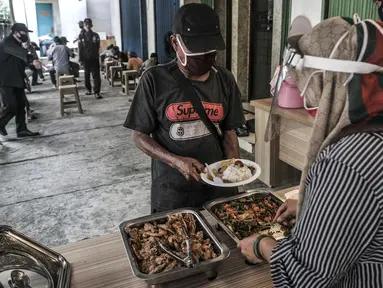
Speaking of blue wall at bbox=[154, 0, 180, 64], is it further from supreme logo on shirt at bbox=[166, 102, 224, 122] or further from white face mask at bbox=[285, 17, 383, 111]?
white face mask at bbox=[285, 17, 383, 111]

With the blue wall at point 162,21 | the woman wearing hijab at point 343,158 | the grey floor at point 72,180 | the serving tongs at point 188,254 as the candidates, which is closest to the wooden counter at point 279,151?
the grey floor at point 72,180

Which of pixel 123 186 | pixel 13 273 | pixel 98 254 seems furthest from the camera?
pixel 123 186

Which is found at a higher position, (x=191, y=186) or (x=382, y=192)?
(x=382, y=192)

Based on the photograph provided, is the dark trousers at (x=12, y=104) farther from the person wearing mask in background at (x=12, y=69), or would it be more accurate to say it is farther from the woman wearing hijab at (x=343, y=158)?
the woman wearing hijab at (x=343, y=158)

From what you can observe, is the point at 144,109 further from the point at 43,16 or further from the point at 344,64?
the point at 43,16

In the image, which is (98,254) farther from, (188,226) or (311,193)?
(311,193)

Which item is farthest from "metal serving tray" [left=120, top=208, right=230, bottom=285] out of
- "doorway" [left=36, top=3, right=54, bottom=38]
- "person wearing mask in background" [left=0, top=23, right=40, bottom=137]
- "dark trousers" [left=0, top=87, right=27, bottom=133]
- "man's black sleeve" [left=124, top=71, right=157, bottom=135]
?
"doorway" [left=36, top=3, right=54, bottom=38]

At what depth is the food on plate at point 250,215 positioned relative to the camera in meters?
1.55

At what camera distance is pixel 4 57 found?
577 cm

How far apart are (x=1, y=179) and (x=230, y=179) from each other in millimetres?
3943

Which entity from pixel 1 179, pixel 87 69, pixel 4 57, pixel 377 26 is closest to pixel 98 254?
pixel 377 26

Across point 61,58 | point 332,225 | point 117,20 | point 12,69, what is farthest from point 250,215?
point 117,20

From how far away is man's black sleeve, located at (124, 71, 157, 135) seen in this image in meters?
1.85

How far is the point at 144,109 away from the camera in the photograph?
1864 mm
